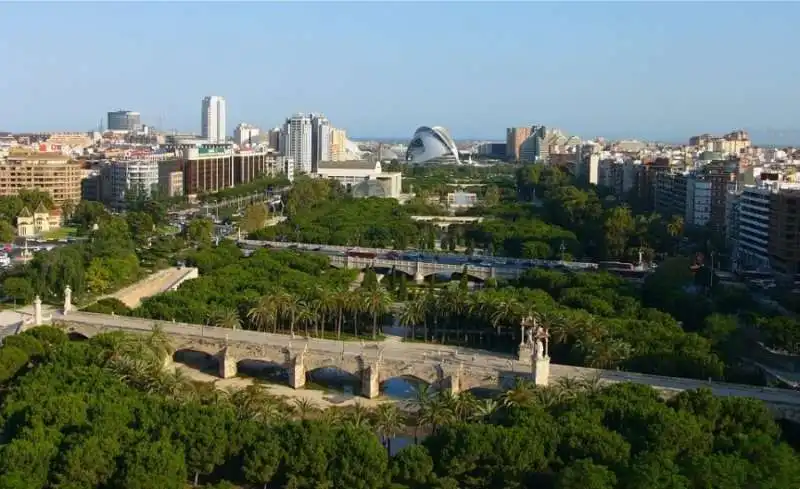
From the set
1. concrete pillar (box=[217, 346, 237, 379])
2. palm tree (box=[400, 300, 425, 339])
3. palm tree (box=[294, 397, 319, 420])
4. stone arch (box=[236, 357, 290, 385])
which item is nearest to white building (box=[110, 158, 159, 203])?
palm tree (box=[400, 300, 425, 339])

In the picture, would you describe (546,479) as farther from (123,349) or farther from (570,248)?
(570,248)

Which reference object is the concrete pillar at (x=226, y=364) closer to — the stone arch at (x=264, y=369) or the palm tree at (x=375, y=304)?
the stone arch at (x=264, y=369)

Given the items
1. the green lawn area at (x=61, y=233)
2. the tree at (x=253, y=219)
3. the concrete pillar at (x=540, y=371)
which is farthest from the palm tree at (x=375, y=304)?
the green lawn area at (x=61, y=233)

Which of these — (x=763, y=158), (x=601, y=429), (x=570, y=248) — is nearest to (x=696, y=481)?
(x=601, y=429)

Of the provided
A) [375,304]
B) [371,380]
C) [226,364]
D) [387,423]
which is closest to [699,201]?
[375,304]

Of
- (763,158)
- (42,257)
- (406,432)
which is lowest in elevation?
(406,432)

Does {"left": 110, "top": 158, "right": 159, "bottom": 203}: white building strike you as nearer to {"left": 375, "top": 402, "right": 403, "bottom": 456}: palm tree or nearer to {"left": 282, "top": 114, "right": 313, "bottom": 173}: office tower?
{"left": 282, "top": 114, "right": 313, "bottom": 173}: office tower

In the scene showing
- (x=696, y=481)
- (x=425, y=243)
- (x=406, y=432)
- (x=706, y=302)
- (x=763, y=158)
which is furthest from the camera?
(x=763, y=158)
